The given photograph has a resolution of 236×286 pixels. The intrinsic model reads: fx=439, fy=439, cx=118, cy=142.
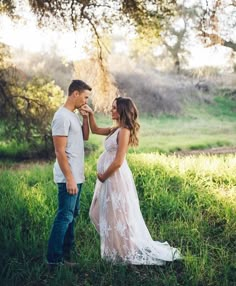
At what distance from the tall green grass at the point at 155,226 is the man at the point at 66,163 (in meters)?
0.34

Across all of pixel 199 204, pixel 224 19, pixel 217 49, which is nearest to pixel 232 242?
pixel 199 204

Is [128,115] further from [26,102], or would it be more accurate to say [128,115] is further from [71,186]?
[26,102]

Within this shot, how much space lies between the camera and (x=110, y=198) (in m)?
4.65

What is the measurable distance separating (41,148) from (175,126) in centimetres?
969

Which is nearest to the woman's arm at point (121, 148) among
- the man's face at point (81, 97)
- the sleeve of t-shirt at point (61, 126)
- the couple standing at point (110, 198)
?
the couple standing at point (110, 198)

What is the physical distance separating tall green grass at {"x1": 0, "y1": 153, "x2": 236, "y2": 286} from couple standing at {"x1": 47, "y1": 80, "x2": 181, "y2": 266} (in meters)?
0.15

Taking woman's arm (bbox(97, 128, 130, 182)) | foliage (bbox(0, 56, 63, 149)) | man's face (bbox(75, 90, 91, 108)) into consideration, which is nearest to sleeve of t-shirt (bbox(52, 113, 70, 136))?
man's face (bbox(75, 90, 91, 108))

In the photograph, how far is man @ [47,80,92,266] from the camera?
409 cm

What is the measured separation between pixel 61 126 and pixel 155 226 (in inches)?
91.8

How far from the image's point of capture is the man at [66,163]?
4.09 m

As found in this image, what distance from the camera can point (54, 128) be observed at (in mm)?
4133

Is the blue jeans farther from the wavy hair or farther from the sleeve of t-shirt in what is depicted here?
the wavy hair

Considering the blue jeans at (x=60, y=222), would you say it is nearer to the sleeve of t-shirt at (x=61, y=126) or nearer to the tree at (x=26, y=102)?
the sleeve of t-shirt at (x=61, y=126)

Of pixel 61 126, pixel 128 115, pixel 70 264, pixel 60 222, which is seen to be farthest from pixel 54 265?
pixel 128 115
